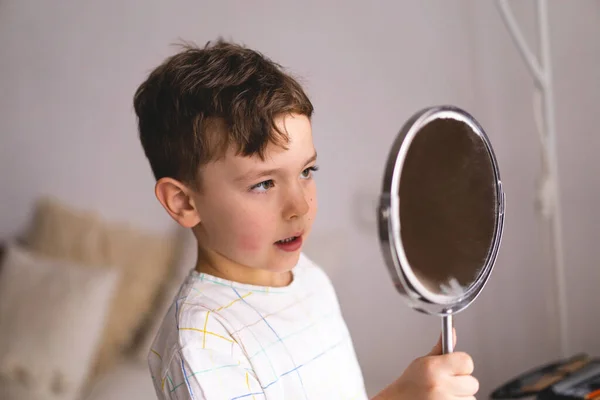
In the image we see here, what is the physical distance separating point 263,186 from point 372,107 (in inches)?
49.0

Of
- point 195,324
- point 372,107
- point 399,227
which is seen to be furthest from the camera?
point 372,107

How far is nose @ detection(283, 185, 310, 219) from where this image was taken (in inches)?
32.3

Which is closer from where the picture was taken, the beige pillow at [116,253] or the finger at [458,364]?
the finger at [458,364]

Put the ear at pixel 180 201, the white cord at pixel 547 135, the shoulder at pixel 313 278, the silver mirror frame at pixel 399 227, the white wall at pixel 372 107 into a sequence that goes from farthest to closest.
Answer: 1. the white wall at pixel 372 107
2. the white cord at pixel 547 135
3. the shoulder at pixel 313 278
4. the ear at pixel 180 201
5. the silver mirror frame at pixel 399 227

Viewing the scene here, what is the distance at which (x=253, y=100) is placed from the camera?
826 millimetres

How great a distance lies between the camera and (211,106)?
825mm

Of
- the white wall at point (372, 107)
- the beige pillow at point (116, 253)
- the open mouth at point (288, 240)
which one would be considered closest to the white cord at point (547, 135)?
the white wall at point (372, 107)

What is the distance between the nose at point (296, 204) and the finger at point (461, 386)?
0.83 feet

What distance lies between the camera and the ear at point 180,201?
883mm

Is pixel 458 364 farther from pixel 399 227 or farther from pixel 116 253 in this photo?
pixel 116 253

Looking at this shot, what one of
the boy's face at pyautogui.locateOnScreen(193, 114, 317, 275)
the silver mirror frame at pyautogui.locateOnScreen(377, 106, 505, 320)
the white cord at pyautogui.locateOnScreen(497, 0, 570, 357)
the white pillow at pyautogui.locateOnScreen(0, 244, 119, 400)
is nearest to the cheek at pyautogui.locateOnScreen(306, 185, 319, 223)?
the boy's face at pyautogui.locateOnScreen(193, 114, 317, 275)

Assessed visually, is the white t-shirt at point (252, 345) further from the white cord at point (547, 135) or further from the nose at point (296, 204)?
the white cord at point (547, 135)

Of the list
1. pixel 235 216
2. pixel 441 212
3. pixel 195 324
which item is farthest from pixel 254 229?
pixel 441 212

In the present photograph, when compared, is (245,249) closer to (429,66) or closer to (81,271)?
(429,66)
